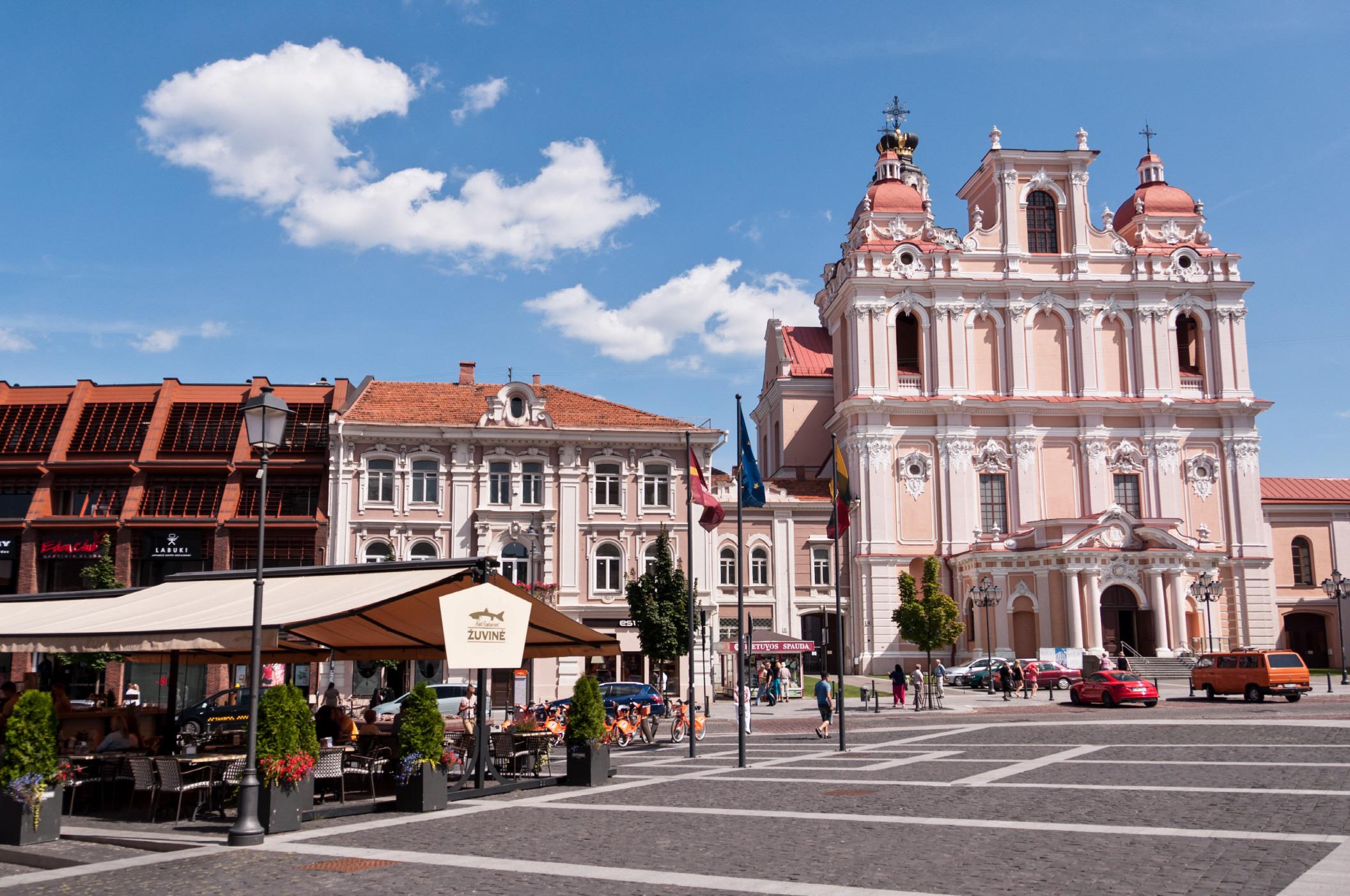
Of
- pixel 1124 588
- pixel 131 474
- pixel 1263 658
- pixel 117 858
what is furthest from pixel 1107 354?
pixel 117 858

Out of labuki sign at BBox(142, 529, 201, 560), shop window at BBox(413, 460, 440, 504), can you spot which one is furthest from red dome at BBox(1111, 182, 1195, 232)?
labuki sign at BBox(142, 529, 201, 560)

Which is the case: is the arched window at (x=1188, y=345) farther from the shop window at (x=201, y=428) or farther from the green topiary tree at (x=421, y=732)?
the green topiary tree at (x=421, y=732)

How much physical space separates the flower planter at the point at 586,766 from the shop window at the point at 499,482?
93.8ft

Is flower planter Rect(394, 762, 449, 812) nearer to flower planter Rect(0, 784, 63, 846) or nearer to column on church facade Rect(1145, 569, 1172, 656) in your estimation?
flower planter Rect(0, 784, 63, 846)

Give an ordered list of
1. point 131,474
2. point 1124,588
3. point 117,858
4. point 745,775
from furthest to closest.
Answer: point 1124,588, point 131,474, point 745,775, point 117,858

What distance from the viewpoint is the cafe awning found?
52.9ft

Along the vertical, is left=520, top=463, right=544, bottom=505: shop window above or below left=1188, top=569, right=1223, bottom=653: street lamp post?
above

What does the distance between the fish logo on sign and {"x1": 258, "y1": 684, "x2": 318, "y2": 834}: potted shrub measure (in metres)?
2.61

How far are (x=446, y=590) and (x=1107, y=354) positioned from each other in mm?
54704

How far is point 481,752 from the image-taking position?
18.3m

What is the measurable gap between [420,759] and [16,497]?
38.4m

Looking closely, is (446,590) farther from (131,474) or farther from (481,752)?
(131,474)

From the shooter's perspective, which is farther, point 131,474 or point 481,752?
point 131,474

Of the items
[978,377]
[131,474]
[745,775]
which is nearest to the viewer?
[745,775]
